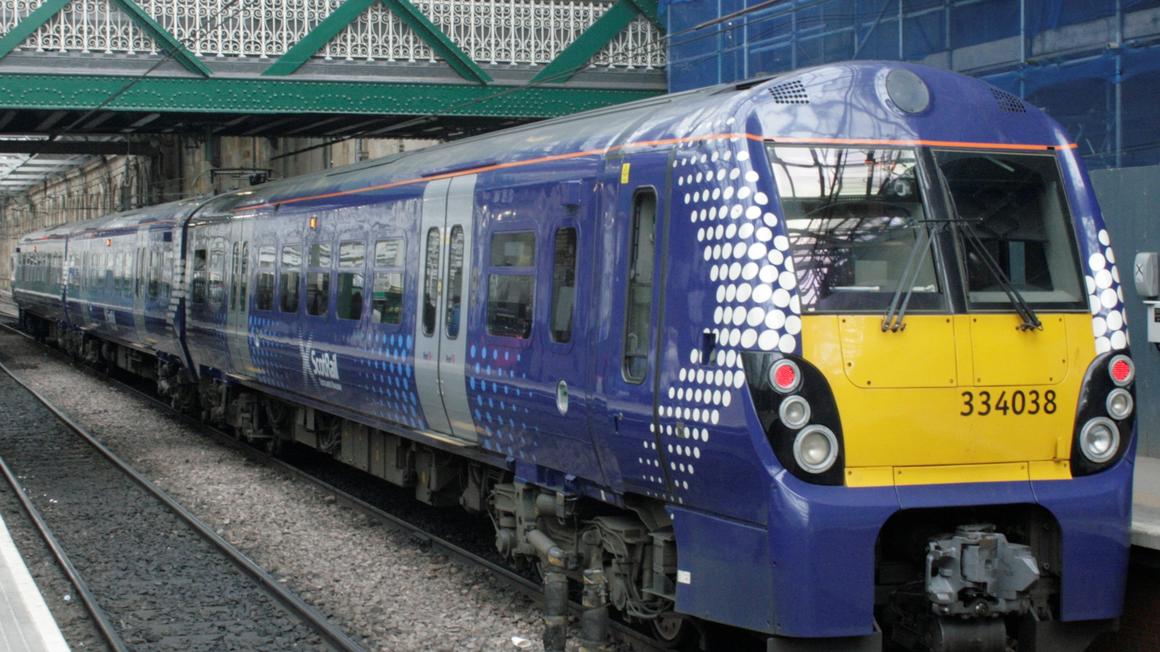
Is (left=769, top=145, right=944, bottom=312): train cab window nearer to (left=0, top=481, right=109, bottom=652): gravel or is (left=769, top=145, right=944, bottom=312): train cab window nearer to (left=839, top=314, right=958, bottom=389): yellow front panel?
(left=839, top=314, right=958, bottom=389): yellow front panel

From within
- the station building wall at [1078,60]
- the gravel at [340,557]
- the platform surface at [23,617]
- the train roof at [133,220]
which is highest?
the station building wall at [1078,60]

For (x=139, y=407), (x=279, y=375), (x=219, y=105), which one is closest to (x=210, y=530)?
(x=279, y=375)

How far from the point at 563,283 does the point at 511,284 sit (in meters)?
0.77

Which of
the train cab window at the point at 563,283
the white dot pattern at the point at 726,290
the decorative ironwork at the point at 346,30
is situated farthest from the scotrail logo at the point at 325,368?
the decorative ironwork at the point at 346,30

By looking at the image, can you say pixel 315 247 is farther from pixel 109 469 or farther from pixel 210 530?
pixel 109 469

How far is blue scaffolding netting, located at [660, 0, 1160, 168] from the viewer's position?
11.3m

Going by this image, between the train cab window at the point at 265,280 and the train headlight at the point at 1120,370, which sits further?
the train cab window at the point at 265,280

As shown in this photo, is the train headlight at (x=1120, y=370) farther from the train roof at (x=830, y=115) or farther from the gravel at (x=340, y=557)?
the gravel at (x=340, y=557)

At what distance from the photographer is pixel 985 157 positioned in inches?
244

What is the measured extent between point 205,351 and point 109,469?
229cm

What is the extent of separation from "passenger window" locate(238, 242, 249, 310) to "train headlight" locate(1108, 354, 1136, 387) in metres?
10.4

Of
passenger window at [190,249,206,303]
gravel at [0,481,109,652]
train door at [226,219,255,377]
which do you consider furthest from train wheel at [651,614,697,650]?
passenger window at [190,249,206,303]

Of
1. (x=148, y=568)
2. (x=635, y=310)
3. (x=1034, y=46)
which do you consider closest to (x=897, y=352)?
(x=635, y=310)

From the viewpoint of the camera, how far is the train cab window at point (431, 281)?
30.4ft
